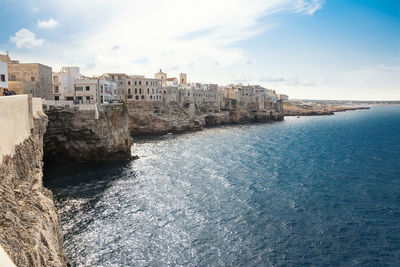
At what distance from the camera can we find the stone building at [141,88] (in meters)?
86.9

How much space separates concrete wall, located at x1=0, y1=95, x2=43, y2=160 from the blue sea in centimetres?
909

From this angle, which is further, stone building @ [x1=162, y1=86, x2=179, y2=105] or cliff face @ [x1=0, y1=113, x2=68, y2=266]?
stone building @ [x1=162, y1=86, x2=179, y2=105]

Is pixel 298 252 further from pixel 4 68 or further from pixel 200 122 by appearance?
pixel 200 122

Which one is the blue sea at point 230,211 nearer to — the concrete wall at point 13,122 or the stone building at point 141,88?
the concrete wall at point 13,122

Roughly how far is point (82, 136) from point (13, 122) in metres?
30.1

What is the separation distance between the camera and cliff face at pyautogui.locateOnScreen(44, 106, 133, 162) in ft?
138

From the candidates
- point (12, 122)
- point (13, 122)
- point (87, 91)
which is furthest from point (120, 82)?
point (12, 122)

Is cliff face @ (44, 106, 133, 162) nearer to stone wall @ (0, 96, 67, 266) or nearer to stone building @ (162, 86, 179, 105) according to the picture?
stone wall @ (0, 96, 67, 266)

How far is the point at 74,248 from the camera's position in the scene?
20156 mm

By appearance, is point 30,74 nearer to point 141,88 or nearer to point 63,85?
point 63,85

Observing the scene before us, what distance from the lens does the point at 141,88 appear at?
87.9 meters

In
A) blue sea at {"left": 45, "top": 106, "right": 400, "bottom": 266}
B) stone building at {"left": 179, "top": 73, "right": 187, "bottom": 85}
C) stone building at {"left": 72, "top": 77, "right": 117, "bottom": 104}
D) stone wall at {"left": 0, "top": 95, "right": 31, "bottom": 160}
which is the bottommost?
blue sea at {"left": 45, "top": 106, "right": 400, "bottom": 266}

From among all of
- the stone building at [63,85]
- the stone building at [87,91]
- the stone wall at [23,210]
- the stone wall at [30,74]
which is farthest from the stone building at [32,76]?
the stone wall at [23,210]

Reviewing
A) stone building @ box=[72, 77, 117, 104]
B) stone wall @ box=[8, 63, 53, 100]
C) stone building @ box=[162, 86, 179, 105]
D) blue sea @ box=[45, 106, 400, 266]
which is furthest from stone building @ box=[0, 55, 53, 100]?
stone building @ box=[162, 86, 179, 105]
